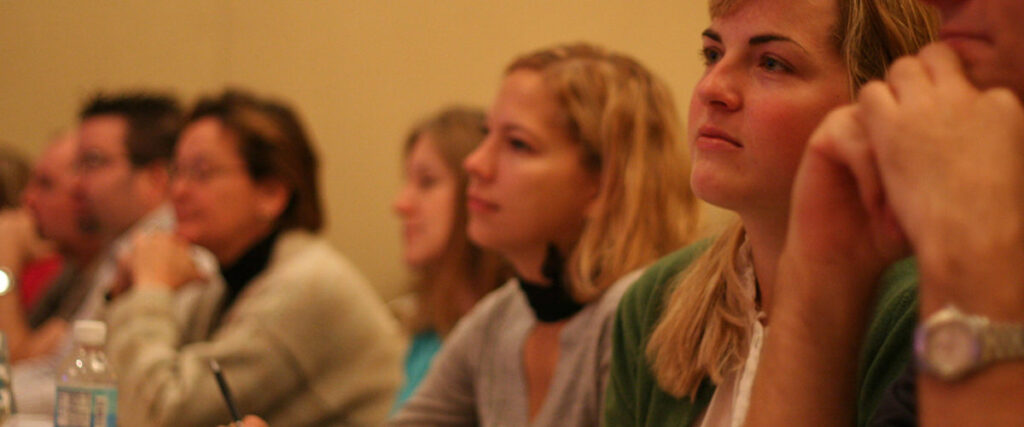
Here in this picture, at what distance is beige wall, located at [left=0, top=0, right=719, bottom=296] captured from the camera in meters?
3.99

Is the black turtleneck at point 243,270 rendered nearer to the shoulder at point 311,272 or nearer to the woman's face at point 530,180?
the shoulder at point 311,272

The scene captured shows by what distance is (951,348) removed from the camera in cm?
75

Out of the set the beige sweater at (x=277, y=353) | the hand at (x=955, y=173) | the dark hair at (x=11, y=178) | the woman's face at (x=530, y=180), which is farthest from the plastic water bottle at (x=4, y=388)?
the dark hair at (x=11, y=178)

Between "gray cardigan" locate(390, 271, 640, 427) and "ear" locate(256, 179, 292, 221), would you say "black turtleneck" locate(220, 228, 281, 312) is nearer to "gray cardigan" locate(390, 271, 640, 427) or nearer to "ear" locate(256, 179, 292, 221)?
"ear" locate(256, 179, 292, 221)

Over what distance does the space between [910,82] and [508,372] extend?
3.94 ft

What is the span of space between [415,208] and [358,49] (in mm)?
1650

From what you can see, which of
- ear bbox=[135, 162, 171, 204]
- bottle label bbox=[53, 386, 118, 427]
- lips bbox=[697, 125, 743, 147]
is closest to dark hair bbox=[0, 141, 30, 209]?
ear bbox=[135, 162, 171, 204]

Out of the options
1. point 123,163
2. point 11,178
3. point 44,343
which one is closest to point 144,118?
point 123,163

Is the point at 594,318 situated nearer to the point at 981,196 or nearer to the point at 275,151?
the point at 981,196

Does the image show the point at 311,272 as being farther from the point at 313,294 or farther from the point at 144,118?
the point at 144,118

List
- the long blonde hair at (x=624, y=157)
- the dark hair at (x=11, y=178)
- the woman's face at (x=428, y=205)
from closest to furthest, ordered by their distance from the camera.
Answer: the long blonde hair at (x=624, y=157), the woman's face at (x=428, y=205), the dark hair at (x=11, y=178)

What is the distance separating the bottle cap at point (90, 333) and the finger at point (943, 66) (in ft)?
4.15

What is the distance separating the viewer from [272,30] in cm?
443

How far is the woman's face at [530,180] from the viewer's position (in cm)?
191
